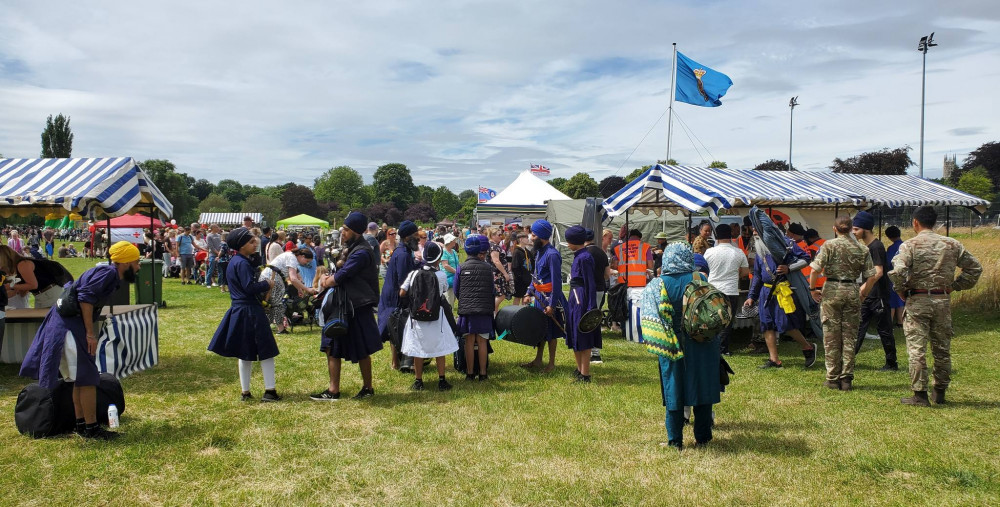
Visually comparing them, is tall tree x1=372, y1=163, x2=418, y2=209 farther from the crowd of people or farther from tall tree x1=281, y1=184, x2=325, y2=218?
the crowd of people

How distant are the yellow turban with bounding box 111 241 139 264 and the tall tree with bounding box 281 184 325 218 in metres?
102

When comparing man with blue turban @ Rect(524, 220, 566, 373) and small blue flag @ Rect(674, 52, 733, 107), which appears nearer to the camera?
man with blue turban @ Rect(524, 220, 566, 373)

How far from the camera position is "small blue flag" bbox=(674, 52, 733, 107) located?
1301 cm

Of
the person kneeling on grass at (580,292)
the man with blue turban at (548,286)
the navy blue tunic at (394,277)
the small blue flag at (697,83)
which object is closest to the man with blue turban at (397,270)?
the navy blue tunic at (394,277)

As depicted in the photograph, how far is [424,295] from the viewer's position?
646 cm

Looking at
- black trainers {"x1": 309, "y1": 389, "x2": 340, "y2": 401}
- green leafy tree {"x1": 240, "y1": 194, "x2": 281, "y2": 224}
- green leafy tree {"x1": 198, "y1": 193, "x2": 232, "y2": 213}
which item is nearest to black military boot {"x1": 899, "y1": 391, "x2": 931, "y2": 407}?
black trainers {"x1": 309, "y1": 389, "x2": 340, "y2": 401}

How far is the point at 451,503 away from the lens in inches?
157

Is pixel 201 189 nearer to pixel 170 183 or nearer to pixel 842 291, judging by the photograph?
pixel 170 183

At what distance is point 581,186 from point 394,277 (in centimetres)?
7034

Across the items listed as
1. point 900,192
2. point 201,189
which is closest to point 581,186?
point 900,192

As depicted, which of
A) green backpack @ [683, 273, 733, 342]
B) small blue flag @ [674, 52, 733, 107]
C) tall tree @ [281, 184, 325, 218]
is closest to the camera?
green backpack @ [683, 273, 733, 342]

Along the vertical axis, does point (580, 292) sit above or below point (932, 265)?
below

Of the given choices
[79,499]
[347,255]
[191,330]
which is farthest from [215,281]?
[79,499]

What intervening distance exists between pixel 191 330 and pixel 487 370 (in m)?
6.27
